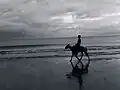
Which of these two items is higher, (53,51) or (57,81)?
(53,51)

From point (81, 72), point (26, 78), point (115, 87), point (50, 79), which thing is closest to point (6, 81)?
point (26, 78)

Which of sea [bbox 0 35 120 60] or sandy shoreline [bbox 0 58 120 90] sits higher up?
sea [bbox 0 35 120 60]

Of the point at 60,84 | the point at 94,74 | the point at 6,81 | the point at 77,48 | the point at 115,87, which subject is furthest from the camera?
the point at 77,48

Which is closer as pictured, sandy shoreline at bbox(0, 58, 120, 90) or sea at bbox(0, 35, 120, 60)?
sandy shoreline at bbox(0, 58, 120, 90)

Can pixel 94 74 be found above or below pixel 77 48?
below

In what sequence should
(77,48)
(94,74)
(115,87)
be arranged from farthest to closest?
(77,48), (94,74), (115,87)

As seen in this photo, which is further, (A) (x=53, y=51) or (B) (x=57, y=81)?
(A) (x=53, y=51)

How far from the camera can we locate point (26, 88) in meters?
13.0

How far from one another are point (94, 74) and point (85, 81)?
2387 millimetres

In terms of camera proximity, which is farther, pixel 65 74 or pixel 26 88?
pixel 65 74

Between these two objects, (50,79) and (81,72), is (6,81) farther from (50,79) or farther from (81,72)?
(81,72)

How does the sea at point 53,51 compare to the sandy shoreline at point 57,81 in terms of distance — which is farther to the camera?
the sea at point 53,51

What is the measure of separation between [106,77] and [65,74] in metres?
2.68

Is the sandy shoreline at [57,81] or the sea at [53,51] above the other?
the sea at [53,51]
